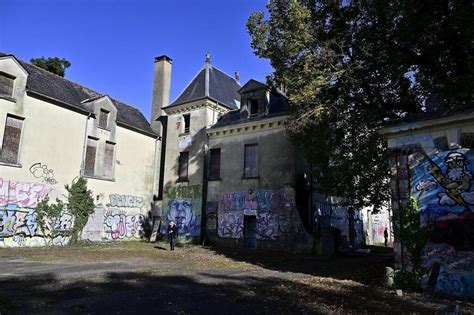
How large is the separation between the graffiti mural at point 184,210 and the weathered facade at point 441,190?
15.0 meters

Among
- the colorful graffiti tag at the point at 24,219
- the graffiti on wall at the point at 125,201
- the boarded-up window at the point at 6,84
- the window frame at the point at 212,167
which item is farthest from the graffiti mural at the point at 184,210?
the boarded-up window at the point at 6,84

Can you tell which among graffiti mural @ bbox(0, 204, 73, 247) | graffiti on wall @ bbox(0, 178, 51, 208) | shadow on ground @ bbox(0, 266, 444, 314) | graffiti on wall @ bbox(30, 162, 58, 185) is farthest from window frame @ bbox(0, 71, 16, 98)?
shadow on ground @ bbox(0, 266, 444, 314)

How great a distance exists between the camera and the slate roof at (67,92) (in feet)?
65.3

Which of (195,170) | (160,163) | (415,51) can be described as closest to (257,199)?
(195,170)

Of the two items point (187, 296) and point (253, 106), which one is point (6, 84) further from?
point (187, 296)

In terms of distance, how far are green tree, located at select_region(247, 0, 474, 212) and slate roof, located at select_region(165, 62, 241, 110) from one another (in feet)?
33.6

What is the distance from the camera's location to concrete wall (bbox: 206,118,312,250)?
19406 mm

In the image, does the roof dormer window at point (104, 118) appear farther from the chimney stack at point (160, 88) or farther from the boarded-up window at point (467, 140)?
the boarded-up window at point (467, 140)

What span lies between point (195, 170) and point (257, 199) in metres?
5.16

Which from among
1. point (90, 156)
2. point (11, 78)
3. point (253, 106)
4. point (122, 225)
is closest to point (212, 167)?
point (253, 106)

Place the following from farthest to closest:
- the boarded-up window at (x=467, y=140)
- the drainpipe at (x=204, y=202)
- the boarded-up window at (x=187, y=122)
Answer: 1. the boarded-up window at (x=187, y=122)
2. the drainpipe at (x=204, y=202)
3. the boarded-up window at (x=467, y=140)

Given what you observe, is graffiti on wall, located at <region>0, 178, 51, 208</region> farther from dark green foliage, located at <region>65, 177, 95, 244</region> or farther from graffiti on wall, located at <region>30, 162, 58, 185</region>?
dark green foliage, located at <region>65, 177, 95, 244</region>

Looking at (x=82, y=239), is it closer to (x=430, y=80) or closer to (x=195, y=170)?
(x=195, y=170)

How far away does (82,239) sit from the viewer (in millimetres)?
21188
